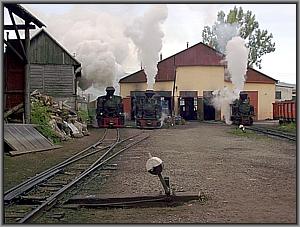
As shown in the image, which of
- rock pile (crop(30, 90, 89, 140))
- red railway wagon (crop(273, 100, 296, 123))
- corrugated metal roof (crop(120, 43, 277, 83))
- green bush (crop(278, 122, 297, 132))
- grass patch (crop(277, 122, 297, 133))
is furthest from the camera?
corrugated metal roof (crop(120, 43, 277, 83))

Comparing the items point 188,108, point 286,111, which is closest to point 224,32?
point 188,108

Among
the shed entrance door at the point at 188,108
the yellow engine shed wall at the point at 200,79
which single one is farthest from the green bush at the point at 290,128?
the shed entrance door at the point at 188,108

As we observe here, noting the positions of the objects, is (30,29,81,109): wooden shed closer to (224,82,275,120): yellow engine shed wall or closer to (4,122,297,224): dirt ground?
(4,122,297,224): dirt ground

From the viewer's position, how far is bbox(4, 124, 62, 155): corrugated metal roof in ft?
52.0

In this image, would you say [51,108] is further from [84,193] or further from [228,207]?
[228,207]

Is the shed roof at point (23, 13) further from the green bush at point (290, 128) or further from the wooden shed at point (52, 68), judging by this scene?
the green bush at point (290, 128)

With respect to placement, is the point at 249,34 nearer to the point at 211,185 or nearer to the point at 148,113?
the point at 148,113

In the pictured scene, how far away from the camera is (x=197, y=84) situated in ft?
161

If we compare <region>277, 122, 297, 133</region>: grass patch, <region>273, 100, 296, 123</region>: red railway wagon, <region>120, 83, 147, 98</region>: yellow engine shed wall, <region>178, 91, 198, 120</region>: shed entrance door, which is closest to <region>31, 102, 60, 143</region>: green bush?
<region>277, 122, 297, 133</region>: grass patch

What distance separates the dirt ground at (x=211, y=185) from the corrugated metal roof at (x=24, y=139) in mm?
631

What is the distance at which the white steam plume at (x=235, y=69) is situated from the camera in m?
43.4

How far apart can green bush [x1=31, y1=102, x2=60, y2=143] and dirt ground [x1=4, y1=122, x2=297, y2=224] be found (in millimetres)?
2550

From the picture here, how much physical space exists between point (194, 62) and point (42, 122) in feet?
100

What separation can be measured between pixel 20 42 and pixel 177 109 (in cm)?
3162
